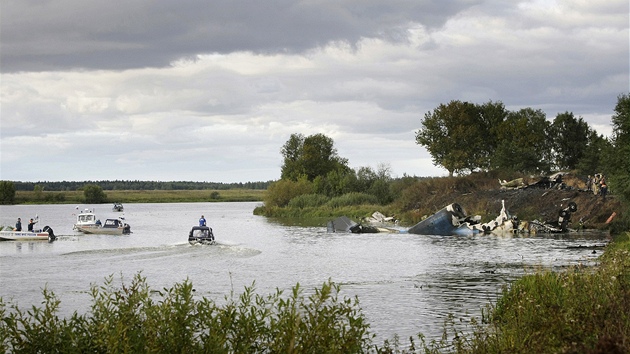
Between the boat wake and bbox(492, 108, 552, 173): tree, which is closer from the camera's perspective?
the boat wake

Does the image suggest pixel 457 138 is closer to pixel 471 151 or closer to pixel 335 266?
pixel 471 151

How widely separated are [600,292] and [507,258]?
23.9 meters

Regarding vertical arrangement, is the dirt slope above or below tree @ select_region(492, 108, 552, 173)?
below

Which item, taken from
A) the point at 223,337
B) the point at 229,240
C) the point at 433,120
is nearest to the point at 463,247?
the point at 229,240

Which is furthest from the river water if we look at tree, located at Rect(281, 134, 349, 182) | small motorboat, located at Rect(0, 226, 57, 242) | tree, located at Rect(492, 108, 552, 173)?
tree, located at Rect(281, 134, 349, 182)

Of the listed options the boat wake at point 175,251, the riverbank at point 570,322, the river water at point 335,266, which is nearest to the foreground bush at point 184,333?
the riverbank at point 570,322

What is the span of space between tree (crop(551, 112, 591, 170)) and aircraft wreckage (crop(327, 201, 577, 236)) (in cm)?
4549

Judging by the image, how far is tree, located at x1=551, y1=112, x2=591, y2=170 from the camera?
108000mm

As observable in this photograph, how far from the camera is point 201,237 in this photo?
5484 centimetres

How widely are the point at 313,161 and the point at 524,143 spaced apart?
39.9m

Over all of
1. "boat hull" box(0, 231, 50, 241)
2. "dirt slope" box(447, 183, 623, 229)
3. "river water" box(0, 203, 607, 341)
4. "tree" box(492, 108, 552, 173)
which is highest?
"tree" box(492, 108, 552, 173)

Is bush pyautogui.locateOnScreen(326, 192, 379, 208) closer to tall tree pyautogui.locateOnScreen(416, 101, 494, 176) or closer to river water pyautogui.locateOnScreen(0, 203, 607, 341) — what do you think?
tall tree pyautogui.locateOnScreen(416, 101, 494, 176)

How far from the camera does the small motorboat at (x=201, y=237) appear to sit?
54.2 m

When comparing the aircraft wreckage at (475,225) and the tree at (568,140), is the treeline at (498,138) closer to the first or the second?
the tree at (568,140)
